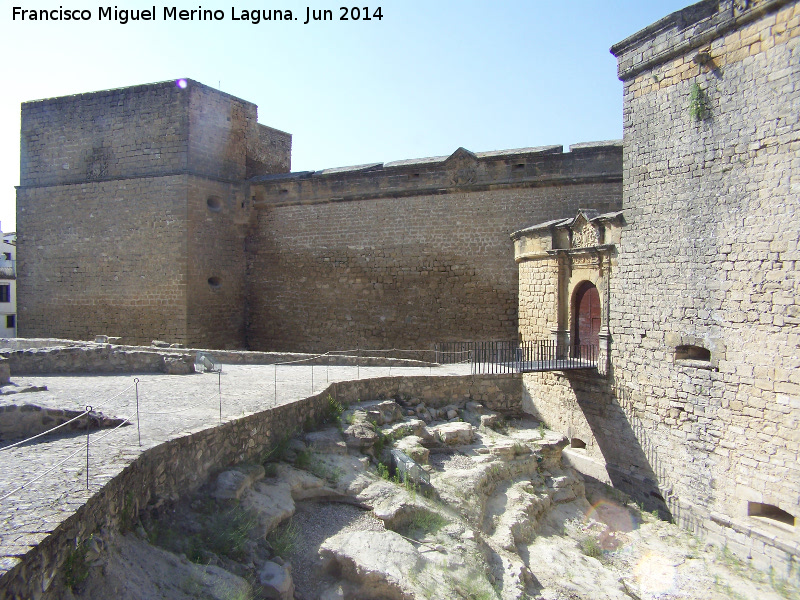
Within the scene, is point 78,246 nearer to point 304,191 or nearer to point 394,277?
point 304,191

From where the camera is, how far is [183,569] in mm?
4441

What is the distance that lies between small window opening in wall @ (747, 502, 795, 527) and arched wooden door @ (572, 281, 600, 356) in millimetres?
3642

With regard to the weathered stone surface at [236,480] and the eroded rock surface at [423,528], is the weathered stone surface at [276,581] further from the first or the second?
the weathered stone surface at [236,480]

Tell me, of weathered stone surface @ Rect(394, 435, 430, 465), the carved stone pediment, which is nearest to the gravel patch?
weathered stone surface @ Rect(394, 435, 430, 465)

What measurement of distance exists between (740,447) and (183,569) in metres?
7.17

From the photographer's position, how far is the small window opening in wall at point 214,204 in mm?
16531

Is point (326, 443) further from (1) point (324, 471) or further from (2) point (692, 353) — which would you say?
(2) point (692, 353)

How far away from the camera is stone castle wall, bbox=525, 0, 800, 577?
7555 mm

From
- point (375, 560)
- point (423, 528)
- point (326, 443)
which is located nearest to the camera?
point (375, 560)

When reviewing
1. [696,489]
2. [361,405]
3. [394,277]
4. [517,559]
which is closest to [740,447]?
[696,489]

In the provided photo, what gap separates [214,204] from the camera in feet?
54.9

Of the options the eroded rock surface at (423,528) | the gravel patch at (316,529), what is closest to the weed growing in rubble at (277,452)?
the eroded rock surface at (423,528)

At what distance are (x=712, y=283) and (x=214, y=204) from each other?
12.9 metres

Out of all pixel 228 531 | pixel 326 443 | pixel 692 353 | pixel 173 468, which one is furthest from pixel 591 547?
pixel 173 468
